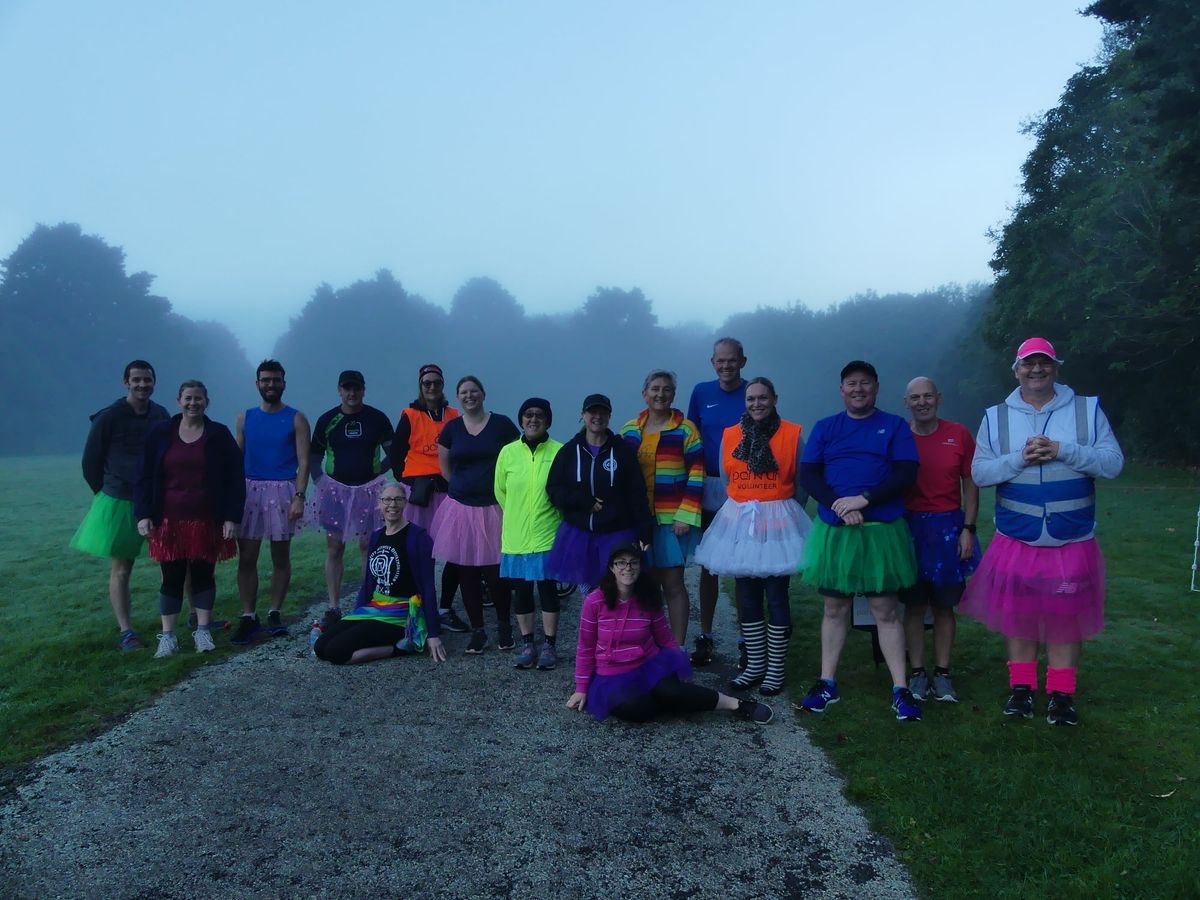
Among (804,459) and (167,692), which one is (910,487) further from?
(167,692)

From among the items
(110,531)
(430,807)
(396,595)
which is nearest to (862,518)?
(430,807)

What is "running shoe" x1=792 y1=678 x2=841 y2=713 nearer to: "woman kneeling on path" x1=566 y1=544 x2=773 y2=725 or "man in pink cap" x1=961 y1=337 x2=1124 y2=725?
"woman kneeling on path" x1=566 y1=544 x2=773 y2=725

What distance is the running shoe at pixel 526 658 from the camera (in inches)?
247

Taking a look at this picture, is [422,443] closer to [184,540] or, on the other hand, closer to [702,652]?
[184,540]

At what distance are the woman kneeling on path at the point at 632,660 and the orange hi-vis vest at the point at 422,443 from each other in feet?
→ 8.66

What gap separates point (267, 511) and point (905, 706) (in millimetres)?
5339

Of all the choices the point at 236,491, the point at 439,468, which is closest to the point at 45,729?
the point at 236,491

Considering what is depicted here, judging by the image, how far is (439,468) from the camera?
7.31 meters

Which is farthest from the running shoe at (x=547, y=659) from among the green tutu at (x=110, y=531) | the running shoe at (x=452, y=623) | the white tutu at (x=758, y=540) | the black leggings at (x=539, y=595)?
the green tutu at (x=110, y=531)

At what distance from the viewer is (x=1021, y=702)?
16.5 ft

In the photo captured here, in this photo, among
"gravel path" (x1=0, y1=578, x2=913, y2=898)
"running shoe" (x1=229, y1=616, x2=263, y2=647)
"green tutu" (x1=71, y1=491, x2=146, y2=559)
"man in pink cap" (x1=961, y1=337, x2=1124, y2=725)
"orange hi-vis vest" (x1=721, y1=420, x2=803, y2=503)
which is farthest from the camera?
"running shoe" (x1=229, y1=616, x2=263, y2=647)

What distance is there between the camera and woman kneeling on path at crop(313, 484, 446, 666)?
21.1 feet

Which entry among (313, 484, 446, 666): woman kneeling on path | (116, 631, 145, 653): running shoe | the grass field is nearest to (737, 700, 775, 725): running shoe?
the grass field

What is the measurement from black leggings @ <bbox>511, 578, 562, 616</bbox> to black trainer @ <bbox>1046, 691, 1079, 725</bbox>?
3415 millimetres
